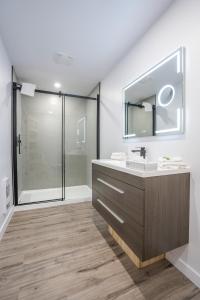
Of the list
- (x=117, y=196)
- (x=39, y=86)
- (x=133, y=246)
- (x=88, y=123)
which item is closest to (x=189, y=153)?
(x=117, y=196)

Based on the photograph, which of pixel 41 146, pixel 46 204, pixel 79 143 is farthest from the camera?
pixel 79 143

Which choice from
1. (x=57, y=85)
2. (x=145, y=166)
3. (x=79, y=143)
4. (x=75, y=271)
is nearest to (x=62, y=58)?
(x=57, y=85)

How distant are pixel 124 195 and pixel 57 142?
2.33 meters

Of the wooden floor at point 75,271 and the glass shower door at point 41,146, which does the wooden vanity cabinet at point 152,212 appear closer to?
the wooden floor at point 75,271

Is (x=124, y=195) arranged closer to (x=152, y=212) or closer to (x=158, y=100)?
(x=152, y=212)

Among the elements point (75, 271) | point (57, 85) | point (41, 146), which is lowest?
point (75, 271)

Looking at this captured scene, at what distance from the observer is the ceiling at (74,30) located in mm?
1303

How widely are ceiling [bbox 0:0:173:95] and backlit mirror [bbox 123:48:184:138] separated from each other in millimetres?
491

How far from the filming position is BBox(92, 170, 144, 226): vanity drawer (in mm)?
988

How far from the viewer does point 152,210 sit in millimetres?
979

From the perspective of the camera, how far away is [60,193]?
2947 millimetres

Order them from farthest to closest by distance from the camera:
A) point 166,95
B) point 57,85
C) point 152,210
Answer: point 57,85 → point 166,95 → point 152,210

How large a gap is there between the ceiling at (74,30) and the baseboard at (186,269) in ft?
7.28

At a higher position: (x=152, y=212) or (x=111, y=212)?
(x=152, y=212)
